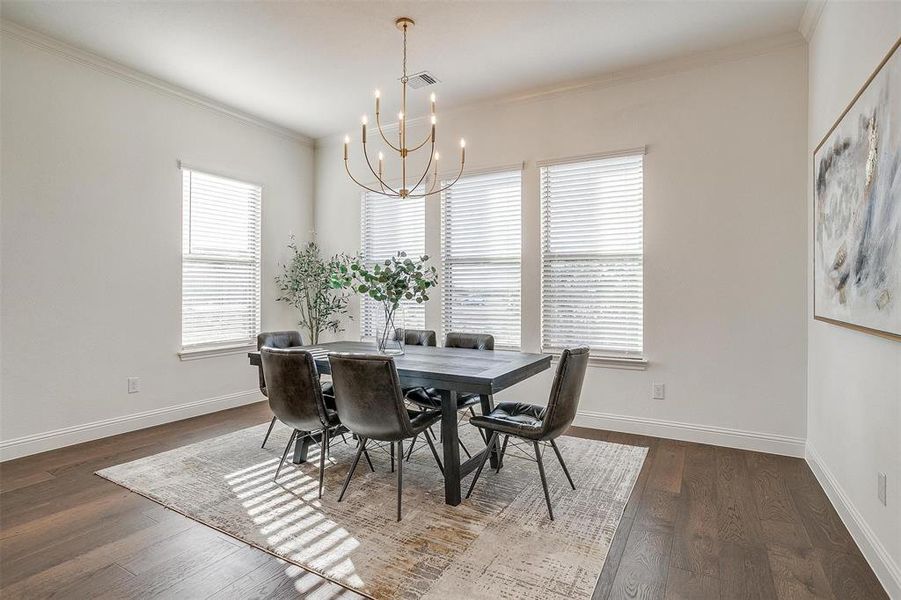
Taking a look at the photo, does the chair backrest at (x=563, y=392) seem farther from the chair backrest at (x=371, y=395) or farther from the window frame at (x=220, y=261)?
the window frame at (x=220, y=261)

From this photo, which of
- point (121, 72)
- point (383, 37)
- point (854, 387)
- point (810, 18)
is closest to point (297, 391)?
point (383, 37)

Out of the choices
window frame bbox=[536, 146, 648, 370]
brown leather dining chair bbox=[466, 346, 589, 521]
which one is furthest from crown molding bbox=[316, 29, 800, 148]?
brown leather dining chair bbox=[466, 346, 589, 521]

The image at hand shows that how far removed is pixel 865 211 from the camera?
216cm

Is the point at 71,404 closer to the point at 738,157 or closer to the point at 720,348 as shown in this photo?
the point at 720,348

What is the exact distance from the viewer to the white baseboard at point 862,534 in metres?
1.88

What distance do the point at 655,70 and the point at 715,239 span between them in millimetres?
1465

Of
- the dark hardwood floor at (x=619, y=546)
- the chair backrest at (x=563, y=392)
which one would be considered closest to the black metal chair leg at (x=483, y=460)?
the chair backrest at (x=563, y=392)

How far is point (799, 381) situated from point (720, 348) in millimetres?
543

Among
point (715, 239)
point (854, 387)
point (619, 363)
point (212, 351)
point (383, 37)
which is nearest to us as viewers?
point (854, 387)

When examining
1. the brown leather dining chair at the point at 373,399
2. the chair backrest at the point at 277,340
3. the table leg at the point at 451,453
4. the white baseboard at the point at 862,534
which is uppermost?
the chair backrest at the point at 277,340

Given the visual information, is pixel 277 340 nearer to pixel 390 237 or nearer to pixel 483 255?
pixel 390 237

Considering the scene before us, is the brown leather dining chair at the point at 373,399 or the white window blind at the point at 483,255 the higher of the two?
the white window blind at the point at 483,255

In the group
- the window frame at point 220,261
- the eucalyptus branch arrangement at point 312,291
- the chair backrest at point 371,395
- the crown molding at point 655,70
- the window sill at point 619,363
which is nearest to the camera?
the chair backrest at point 371,395

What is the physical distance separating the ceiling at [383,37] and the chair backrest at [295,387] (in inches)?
88.2
